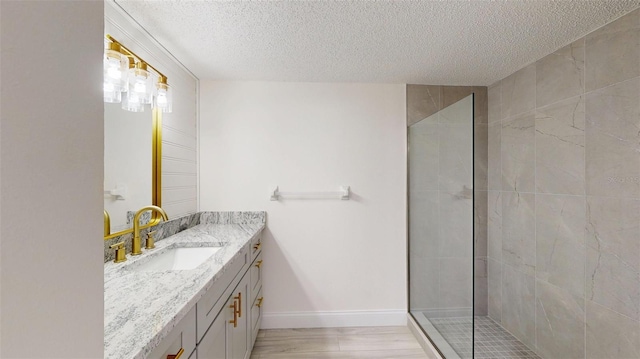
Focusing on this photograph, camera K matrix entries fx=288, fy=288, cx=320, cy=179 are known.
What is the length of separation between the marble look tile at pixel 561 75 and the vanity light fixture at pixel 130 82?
2.67 meters

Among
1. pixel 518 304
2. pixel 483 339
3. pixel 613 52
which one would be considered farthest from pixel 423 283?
pixel 613 52

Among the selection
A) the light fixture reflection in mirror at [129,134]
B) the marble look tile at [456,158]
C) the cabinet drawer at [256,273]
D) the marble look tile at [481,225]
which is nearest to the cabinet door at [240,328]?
the cabinet drawer at [256,273]

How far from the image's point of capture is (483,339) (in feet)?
7.79

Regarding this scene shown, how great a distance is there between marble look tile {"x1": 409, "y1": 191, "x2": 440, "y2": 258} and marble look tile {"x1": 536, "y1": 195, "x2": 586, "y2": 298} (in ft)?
2.50

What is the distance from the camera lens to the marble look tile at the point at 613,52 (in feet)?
5.11

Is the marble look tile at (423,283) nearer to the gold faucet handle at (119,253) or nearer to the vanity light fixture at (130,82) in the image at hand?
the gold faucet handle at (119,253)

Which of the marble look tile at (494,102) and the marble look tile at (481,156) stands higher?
the marble look tile at (494,102)

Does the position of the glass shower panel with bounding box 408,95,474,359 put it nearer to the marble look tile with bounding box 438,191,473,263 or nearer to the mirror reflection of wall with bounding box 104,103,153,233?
the marble look tile with bounding box 438,191,473,263

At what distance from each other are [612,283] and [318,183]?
6.63ft

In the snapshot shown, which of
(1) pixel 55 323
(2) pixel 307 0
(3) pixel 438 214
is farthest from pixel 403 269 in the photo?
(1) pixel 55 323

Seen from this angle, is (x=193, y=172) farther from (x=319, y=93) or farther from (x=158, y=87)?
(x=319, y=93)

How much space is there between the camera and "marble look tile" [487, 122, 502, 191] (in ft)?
8.41

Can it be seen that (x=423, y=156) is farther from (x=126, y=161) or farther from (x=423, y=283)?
(x=126, y=161)

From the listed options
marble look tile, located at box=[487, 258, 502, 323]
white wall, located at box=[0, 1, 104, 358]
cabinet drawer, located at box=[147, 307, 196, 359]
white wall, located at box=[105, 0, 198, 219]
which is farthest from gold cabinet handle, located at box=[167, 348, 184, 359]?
marble look tile, located at box=[487, 258, 502, 323]
